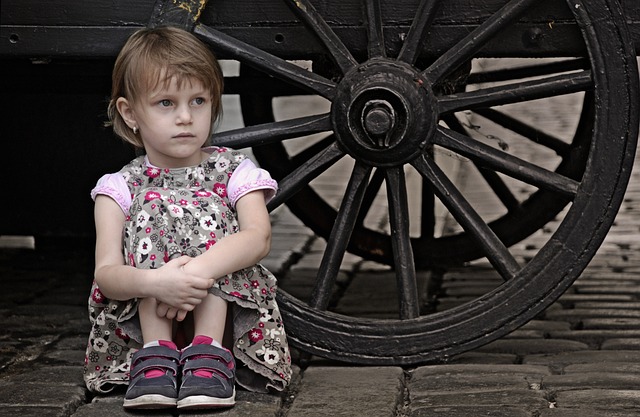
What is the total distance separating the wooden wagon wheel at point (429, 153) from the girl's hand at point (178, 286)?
1.61 ft

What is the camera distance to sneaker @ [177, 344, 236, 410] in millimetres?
2951

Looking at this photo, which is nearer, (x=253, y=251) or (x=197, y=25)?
(x=253, y=251)

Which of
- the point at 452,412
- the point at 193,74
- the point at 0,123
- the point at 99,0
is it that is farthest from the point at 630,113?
the point at 0,123

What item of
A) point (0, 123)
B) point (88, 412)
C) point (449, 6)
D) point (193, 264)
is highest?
point (449, 6)

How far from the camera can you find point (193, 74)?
3.18 meters

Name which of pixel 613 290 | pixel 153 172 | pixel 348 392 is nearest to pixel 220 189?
pixel 153 172

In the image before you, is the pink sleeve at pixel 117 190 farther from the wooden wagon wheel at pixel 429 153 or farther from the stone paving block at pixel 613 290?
the stone paving block at pixel 613 290

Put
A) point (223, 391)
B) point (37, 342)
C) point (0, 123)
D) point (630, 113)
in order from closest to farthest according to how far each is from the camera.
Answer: point (223, 391) < point (630, 113) < point (37, 342) < point (0, 123)

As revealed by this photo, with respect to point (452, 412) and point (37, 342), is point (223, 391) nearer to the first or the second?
point (452, 412)

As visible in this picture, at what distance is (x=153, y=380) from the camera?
9.78 ft

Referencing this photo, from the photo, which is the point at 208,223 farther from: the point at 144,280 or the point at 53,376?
the point at 53,376

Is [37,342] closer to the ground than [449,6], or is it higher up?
closer to the ground

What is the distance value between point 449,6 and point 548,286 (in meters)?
0.82

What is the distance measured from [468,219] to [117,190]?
97cm
